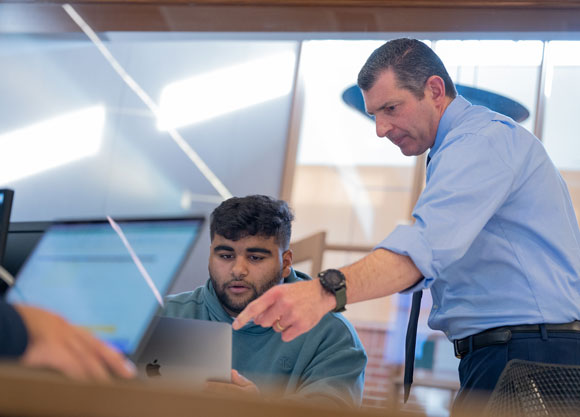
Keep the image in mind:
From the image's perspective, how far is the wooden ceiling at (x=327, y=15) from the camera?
1988 millimetres

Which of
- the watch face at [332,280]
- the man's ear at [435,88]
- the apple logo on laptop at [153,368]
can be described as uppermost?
the man's ear at [435,88]

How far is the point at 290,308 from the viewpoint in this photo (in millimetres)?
921

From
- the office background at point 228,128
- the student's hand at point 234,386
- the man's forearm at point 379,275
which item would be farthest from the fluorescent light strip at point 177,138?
the man's forearm at point 379,275

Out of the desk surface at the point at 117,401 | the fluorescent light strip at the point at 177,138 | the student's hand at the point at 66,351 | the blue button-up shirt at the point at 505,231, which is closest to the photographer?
the desk surface at the point at 117,401

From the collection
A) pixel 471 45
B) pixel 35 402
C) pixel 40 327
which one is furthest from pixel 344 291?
pixel 471 45

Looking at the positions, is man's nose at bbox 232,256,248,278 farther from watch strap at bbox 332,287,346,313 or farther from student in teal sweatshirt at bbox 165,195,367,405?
watch strap at bbox 332,287,346,313

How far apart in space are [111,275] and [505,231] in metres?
0.70

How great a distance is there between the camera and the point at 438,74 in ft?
4.64

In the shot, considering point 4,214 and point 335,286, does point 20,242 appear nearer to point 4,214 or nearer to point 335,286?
point 4,214

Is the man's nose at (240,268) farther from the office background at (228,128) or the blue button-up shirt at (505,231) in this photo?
the office background at (228,128)

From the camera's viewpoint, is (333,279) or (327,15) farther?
(327,15)

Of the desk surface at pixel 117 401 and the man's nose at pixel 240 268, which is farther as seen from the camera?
the man's nose at pixel 240 268

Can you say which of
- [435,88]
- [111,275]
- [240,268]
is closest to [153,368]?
[111,275]

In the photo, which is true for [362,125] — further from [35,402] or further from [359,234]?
[35,402]
